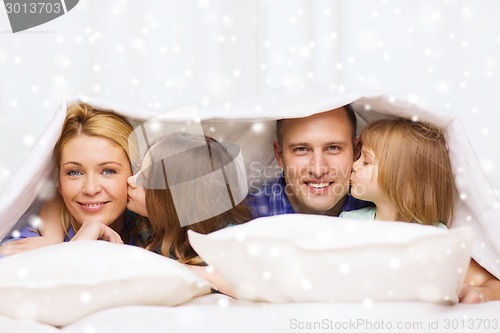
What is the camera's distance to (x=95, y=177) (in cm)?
142

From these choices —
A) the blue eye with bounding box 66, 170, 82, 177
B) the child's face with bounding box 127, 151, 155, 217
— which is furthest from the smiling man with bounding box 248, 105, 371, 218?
the blue eye with bounding box 66, 170, 82, 177

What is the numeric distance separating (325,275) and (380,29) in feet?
3.68

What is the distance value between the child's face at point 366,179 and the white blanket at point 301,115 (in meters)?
0.10

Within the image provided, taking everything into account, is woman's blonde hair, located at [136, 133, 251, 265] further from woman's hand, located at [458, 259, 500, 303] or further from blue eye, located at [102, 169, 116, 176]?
woman's hand, located at [458, 259, 500, 303]

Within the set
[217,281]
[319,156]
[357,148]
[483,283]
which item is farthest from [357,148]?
[217,281]

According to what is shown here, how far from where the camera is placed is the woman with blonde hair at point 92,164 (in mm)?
1409

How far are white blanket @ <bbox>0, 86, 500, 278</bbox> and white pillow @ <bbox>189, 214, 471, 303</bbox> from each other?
1.30 feet

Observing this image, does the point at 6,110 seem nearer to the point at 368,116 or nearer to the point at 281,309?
the point at 368,116

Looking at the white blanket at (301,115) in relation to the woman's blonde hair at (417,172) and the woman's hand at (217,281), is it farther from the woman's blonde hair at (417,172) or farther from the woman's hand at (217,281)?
the woman's hand at (217,281)

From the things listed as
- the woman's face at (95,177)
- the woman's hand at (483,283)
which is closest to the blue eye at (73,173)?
→ the woman's face at (95,177)

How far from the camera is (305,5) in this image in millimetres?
1813

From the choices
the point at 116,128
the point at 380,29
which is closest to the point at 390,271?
the point at 116,128

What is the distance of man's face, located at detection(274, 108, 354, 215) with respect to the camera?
1.41m

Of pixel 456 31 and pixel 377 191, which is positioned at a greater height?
pixel 456 31
